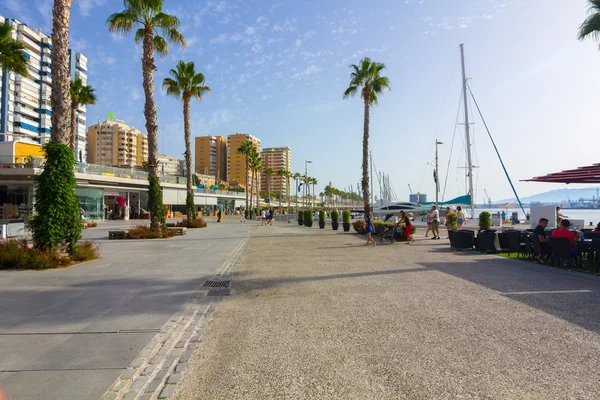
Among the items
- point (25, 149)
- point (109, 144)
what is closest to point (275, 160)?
point (109, 144)

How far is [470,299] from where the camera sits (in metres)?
6.15

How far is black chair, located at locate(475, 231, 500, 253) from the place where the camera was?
40.6ft

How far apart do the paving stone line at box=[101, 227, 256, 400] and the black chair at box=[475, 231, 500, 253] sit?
1032cm

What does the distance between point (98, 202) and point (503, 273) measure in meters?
37.0

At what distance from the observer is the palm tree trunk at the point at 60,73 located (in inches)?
405

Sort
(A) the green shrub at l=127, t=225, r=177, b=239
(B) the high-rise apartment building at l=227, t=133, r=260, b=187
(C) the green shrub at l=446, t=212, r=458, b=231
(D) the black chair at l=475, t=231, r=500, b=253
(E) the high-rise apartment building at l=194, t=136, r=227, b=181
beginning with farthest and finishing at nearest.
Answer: (B) the high-rise apartment building at l=227, t=133, r=260, b=187
(E) the high-rise apartment building at l=194, t=136, r=227, b=181
(A) the green shrub at l=127, t=225, r=177, b=239
(C) the green shrub at l=446, t=212, r=458, b=231
(D) the black chair at l=475, t=231, r=500, b=253

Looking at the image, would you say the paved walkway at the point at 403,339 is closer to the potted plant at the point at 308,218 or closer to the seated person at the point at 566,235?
the seated person at the point at 566,235

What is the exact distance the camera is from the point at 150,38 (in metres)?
18.5

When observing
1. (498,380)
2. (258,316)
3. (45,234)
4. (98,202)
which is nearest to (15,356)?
(258,316)

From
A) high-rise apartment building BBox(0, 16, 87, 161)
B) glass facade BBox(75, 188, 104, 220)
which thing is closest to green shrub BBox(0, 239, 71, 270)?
glass facade BBox(75, 188, 104, 220)

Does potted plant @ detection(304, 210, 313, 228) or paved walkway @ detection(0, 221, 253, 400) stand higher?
potted plant @ detection(304, 210, 313, 228)

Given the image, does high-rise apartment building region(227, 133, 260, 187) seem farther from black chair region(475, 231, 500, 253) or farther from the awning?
black chair region(475, 231, 500, 253)

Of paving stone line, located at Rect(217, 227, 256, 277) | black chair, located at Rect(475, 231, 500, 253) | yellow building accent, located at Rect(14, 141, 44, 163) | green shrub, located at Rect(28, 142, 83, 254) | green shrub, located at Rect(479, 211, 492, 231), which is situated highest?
yellow building accent, located at Rect(14, 141, 44, 163)

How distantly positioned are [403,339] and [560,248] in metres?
7.19
